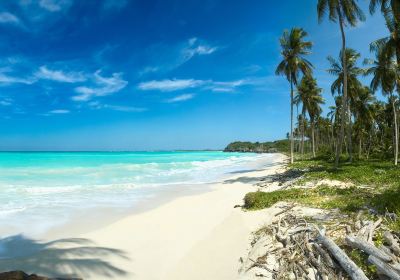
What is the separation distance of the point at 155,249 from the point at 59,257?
2093mm

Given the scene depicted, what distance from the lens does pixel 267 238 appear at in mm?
7449

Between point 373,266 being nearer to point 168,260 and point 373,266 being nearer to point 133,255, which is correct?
point 168,260

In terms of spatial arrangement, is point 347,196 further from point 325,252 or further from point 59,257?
point 59,257

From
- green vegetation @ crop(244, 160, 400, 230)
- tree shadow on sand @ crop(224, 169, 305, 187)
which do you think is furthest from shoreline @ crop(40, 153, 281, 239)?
tree shadow on sand @ crop(224, 169, 305, 187)

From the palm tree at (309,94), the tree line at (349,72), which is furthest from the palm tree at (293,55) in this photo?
the palm tree at (309,94)

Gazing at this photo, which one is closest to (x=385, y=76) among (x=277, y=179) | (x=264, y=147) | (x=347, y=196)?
(x=277, y=179)

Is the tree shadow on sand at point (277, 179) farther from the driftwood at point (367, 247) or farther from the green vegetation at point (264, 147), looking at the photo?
the green vegetation at point (264, 147)

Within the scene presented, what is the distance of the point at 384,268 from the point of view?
4578 millimetres

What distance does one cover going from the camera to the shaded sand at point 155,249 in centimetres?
639

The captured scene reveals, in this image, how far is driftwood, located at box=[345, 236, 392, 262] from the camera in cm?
484

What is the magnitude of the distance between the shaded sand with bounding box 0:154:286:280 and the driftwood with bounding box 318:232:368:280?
5.89ft

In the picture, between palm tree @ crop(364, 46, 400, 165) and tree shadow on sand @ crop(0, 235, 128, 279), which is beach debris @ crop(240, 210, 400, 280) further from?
palm tree @ crop(364, 46, 400, 165)

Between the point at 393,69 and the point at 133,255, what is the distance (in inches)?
1177

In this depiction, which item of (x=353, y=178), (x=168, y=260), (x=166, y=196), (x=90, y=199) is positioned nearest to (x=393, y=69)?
(x=353, y=178)
